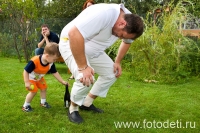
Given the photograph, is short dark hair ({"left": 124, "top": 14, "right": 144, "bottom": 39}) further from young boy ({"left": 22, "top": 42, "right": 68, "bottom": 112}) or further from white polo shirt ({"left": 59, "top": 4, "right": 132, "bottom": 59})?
young boy ({"left": 22, "top": 42, "right": 68, "bottom": 112})

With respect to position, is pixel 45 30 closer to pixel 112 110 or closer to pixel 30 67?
pixel 30 67

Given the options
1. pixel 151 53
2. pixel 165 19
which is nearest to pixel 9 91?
pixel 151 53

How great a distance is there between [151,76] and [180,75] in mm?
801

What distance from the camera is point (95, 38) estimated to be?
9.58 ft

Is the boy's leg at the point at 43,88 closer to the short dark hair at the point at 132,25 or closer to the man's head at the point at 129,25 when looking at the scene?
the man's head at the point at 129,25

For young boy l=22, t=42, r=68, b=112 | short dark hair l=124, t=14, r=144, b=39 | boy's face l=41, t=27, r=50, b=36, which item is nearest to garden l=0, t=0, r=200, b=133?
young boy l=22, t=42, r=68, b=112

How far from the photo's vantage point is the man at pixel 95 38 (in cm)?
229

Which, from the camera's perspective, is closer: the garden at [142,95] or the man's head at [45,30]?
the garden at [142,95]

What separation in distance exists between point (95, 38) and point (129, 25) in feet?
2.05

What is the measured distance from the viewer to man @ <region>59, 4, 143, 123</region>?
229 centimetres

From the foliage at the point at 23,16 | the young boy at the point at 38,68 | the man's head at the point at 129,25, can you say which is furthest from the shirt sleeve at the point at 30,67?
the foliage at the point at 23,16

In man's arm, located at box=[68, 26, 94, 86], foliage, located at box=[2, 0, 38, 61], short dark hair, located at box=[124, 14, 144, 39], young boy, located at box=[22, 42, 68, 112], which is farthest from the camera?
foliage, located at box=[2, 0, 38, 61]

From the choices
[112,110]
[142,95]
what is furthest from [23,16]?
[112,110]

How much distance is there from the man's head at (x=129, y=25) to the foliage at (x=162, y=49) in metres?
3.52
